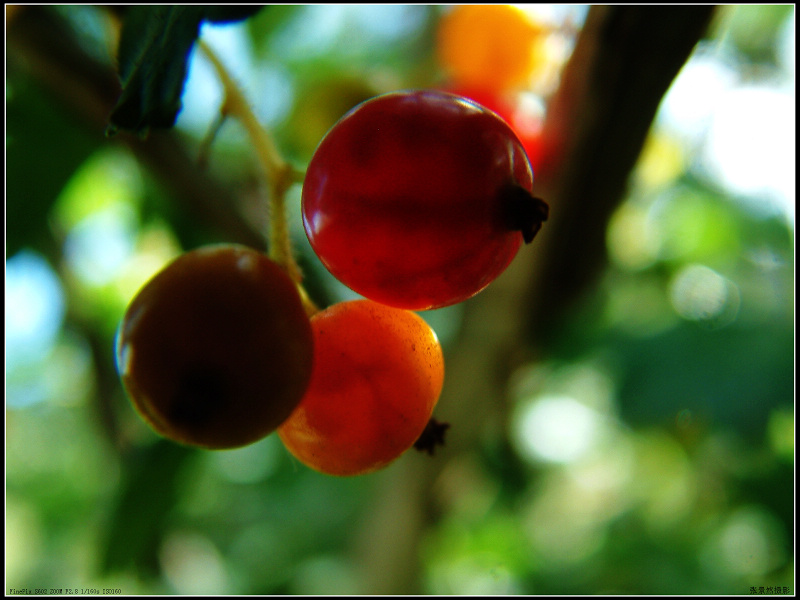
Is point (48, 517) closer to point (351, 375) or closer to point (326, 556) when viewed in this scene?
point (326, 556)

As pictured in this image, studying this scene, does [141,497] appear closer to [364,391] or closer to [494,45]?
[364,391]

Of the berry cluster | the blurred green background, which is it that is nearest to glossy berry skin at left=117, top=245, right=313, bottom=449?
the berry cluster

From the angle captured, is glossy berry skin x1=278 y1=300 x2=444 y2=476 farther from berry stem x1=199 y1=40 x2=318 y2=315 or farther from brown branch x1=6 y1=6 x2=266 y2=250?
brown branch x1=6 y1=6 x2=266 y2=250

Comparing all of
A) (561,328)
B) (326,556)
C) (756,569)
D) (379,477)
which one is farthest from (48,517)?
(756,569)

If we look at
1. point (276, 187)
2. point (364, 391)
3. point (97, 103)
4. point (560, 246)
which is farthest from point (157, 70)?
point (560, 246)

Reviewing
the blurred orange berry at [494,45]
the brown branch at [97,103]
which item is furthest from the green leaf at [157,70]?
the blurred orange berry at [494,45]

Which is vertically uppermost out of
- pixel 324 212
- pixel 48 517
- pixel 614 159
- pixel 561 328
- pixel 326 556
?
pixel 324 212

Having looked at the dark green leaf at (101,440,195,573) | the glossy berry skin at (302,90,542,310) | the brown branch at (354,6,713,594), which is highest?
the glossy berry skin at (302,90,542,310)
